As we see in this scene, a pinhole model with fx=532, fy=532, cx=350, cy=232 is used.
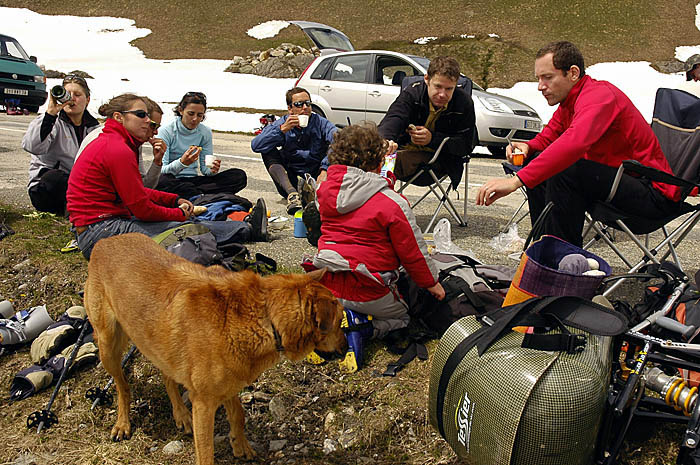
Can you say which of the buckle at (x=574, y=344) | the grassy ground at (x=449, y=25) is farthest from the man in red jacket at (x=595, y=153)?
the grassy ground at (x=449, y=25)

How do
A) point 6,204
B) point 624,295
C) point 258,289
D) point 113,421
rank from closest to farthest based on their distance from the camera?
point 258,289
point 113,421
point 624,295
point 6,204

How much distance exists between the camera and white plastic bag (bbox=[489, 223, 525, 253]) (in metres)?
5.56

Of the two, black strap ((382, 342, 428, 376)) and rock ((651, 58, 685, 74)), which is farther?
rock ((651, 58, 685, 74))

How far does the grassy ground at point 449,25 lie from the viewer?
38.1 m

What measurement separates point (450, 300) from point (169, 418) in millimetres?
2034

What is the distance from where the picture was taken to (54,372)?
12.4 feet

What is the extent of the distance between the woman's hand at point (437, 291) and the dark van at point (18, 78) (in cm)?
1760

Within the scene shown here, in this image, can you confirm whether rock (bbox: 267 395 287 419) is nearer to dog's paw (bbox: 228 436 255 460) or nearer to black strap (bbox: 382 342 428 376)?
dog's paw (bbox: 228 436 255 460)

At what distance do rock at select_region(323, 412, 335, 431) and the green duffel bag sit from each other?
81 centimetres

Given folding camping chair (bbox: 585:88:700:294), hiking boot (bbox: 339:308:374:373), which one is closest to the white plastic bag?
folding camping chair (bbox: 585:88:700:294)

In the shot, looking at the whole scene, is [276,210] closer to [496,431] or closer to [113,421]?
[113,421]

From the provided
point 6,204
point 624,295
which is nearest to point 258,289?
point 624,295

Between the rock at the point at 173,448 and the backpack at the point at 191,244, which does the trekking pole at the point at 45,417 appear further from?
the backpack at the point at 191,244

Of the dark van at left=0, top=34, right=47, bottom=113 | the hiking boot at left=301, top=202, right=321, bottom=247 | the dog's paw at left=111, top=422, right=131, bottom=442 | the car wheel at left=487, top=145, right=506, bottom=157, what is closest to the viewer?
the dog's paw at left=111, top=422, right=131, bottom=442
